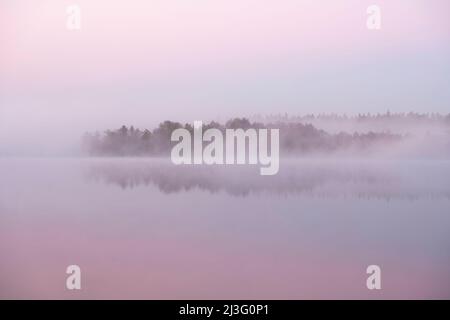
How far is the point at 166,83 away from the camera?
1.70 meters

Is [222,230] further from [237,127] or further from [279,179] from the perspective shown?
[237,127]

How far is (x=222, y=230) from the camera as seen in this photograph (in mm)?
1719

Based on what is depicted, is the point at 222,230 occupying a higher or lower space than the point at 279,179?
lower

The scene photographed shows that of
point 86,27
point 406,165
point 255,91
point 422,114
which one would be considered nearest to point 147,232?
point 255,91

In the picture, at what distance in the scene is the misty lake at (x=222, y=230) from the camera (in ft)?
5.56

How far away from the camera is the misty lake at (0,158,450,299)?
169 centimetres

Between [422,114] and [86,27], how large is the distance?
4.17 feet

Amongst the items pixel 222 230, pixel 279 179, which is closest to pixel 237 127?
pixel 279 179

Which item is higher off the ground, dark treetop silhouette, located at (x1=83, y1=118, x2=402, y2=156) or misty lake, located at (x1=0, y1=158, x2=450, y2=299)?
dark treetop silhouette, located at (x1=83, y1=118, x2=402, y2=156)

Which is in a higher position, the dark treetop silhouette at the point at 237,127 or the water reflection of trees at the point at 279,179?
the dark treetop silhouette at the point at 237,127

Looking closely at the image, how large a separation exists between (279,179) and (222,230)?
0.94 feet

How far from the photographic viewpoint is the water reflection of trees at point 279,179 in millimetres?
1693

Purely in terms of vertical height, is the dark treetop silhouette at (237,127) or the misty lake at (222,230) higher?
the dark treetop silhouette at (237,127)
